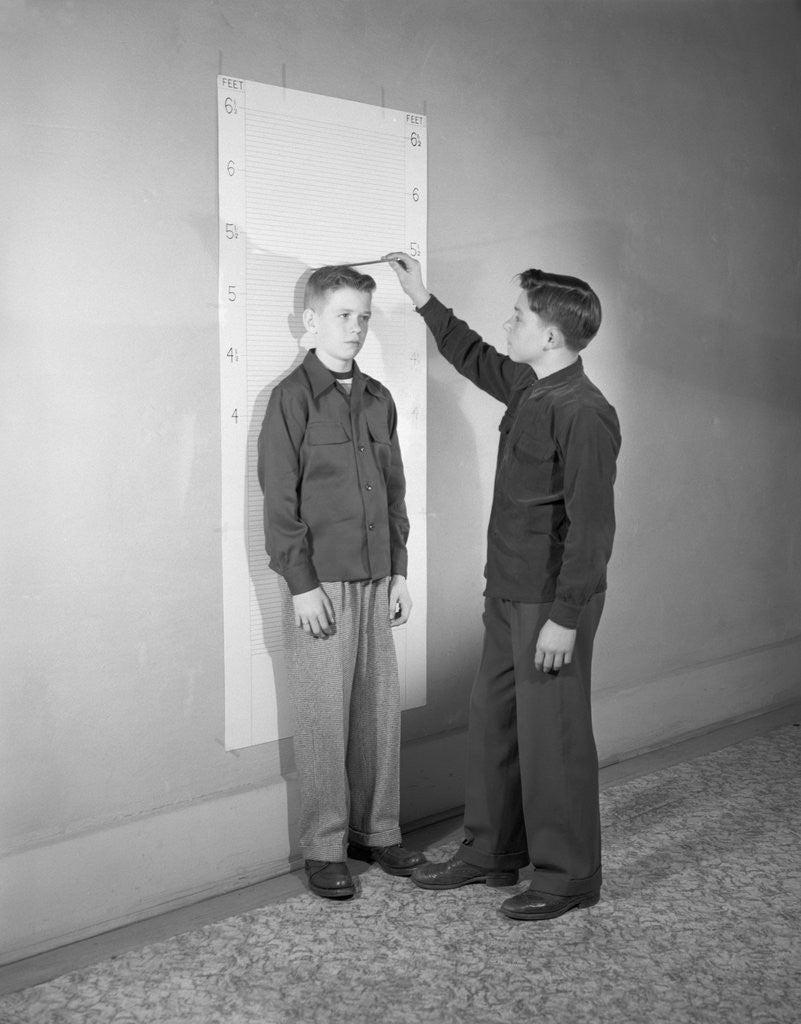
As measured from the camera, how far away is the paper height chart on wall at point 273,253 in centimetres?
235

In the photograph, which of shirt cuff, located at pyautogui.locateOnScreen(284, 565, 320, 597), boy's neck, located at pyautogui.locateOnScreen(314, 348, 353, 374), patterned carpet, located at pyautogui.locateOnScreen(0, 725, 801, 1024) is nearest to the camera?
patterned carpet, located at pyautogui.locateOnScreen(0, 725, 801, 1024)

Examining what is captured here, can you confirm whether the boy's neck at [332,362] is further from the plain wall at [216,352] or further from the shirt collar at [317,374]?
the plain wall at [216,352]

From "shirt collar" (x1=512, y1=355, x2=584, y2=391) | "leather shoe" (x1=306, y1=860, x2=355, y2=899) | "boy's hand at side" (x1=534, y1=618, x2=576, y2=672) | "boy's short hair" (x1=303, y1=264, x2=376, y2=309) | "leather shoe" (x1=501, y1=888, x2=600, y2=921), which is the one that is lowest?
"leather shoe" (x1=501, y1=888, x2=600, y2=921)

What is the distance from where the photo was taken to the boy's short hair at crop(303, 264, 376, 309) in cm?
234

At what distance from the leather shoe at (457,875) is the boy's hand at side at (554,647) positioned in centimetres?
55

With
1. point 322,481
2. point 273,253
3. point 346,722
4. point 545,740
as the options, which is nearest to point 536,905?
point 545,740

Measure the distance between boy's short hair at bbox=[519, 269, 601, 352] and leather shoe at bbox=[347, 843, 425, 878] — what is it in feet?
4.07

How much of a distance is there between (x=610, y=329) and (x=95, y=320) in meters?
1.68

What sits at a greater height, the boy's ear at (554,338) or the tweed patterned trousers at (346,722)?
the boy's ear at (554,338)

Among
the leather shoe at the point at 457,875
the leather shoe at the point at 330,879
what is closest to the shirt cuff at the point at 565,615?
the leather shoe at the point at 457,875

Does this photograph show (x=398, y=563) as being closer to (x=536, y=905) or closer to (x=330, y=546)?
(x=330, y=546)

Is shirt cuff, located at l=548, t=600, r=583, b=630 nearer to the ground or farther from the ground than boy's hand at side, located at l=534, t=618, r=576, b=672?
farther from the ground

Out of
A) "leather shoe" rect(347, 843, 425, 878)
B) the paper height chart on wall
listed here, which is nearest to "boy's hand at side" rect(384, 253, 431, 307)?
the paper height chart on wall

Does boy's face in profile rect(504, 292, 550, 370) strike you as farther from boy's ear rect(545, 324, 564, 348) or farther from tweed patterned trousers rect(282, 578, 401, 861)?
tweed patterned trousers rect(282, 578, 401, 861)
